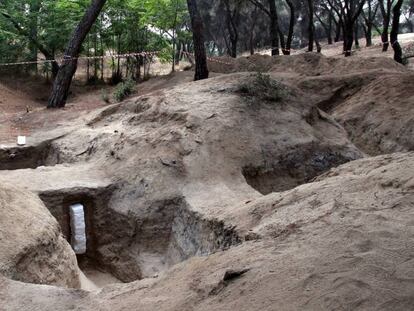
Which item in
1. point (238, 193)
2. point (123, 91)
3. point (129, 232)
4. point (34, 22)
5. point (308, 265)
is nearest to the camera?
point (308, 265)

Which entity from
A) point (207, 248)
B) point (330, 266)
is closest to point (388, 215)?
point (330, 266)

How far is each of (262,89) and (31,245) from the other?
5.43 meters

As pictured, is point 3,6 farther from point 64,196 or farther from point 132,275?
point 132,275

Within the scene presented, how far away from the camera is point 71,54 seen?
44.2 ft

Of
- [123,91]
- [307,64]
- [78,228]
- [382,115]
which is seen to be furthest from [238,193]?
[307,64]

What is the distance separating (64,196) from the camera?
7.48m

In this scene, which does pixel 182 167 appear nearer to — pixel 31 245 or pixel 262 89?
pixel 262 89

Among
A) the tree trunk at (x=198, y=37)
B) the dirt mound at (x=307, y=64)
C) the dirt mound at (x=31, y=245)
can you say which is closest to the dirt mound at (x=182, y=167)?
the dirt mound at (x=31, y=245)

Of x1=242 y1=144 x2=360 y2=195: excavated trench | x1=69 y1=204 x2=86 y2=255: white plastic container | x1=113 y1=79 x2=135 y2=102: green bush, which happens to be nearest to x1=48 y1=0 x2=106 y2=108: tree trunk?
x1=113 y1=79 x2=135 y2=102: green bush

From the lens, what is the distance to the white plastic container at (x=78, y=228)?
7.43m

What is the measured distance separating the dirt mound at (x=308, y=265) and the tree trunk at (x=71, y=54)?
9899 mm

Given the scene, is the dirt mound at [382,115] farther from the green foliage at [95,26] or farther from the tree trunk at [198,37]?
the green foliage at [95,26]

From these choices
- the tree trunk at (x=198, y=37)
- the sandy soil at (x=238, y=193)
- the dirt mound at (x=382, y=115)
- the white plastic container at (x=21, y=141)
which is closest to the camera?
the sandy soil at (x=238, y=193)

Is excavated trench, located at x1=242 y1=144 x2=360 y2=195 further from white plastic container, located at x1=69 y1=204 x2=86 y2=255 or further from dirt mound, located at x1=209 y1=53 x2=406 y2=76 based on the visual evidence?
dirt mound, located at x1=209 y1=53 x2=406 y2=76
